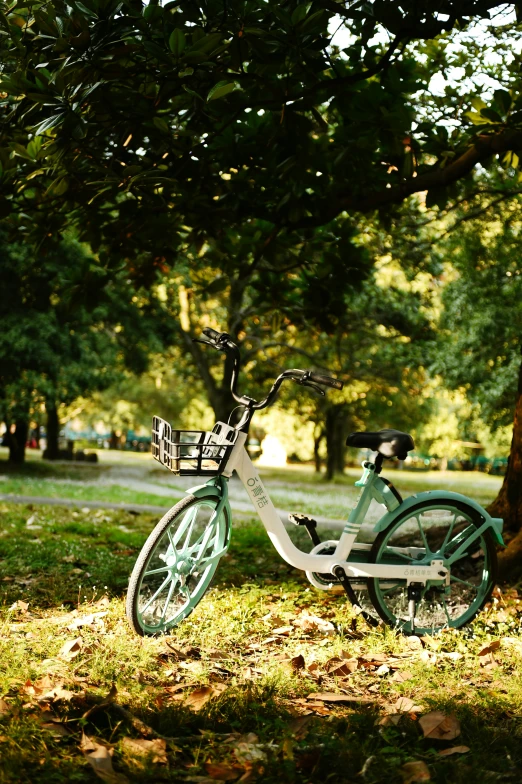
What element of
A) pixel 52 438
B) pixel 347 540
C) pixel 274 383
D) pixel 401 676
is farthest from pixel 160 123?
pixel 52 438

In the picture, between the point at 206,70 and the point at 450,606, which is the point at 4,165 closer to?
the point at 206,70

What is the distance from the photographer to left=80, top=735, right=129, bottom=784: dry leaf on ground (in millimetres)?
2557

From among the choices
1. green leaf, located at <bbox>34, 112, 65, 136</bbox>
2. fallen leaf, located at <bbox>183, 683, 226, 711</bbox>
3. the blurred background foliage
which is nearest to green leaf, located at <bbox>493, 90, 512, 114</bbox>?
the blurred background foliage

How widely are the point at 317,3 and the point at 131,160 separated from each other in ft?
6.32

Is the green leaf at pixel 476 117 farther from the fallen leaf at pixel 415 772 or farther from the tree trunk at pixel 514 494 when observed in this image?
the fallen leaf at pixel 415 772

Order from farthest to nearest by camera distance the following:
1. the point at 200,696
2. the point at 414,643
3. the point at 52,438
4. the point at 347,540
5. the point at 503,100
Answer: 1. the point at 52,438
2. the point at 503,100
3. the point at 347,540
4. the point at 414,643
5. the point at 200,696

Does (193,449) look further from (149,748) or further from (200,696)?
(149,748)

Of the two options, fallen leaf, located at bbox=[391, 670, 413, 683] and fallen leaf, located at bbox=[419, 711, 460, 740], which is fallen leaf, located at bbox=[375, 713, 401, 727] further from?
fallen leaf, located at bbox=[391, 670, 413, 683]

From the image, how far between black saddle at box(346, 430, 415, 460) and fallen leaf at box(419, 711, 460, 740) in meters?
1.44

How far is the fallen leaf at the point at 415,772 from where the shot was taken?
2.66 meters

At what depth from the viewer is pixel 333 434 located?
30.1 m

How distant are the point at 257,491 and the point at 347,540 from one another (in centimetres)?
61

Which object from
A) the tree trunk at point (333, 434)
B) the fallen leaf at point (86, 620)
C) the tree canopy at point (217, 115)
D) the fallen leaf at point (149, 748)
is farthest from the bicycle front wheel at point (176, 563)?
the tree trunk at point (333, 434)

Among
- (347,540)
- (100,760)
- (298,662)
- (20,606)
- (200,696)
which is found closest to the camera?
(100,760)
